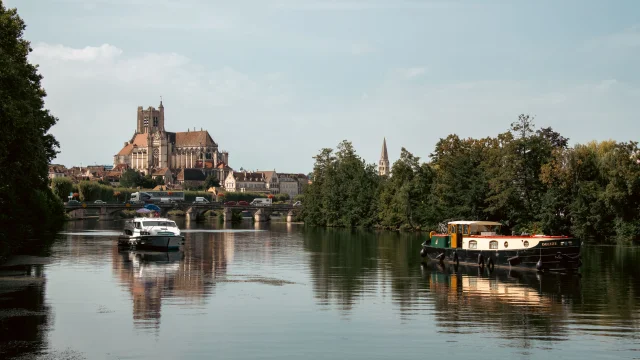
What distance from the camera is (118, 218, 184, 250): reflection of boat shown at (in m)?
67.7

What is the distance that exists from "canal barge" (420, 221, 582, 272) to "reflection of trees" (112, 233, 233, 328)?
616 inches

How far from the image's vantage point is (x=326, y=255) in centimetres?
6912

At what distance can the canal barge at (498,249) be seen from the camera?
52094 mm

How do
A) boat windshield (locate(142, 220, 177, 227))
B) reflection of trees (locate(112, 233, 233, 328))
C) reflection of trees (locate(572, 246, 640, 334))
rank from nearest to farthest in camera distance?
reflection of trees (locate(572, 246, 640, 334)), reflection of trees (locate(112, 233, 233, 328)), boat windshield (locate(142, 220, 177, 227))

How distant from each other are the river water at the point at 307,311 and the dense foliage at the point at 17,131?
4.14 meters

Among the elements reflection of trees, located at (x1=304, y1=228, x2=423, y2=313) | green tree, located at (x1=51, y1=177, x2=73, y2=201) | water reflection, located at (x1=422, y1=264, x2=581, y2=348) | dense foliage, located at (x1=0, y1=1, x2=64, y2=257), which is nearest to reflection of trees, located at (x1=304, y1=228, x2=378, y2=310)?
reflection of trees, located at (x1=304, y1=228, x2=423, y2=313)

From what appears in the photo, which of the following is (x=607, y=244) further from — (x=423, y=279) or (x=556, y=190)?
(x=423, y=279)

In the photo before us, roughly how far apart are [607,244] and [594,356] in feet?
207

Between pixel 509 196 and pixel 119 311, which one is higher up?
pixel 509 196

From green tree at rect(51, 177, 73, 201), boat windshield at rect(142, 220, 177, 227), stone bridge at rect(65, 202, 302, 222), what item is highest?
green tree at rect(51, 177, 73, 201)

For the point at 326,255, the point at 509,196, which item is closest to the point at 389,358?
the point at 326,255

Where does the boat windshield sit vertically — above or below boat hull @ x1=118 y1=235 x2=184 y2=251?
above

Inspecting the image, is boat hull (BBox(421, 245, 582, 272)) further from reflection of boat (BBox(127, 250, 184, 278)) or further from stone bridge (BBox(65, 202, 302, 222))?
stone bridge (BBox(65, 202, 302, 222))

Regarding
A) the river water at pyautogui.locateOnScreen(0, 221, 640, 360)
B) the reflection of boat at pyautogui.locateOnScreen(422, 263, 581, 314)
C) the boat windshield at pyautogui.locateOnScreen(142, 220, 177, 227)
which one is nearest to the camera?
the river water at pyautogui.locateOnScreen(0, 221, 640, 360)
